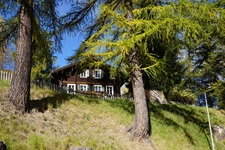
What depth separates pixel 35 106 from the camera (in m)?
10.0

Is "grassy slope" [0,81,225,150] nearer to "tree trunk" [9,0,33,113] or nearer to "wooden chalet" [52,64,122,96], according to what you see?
"tree trunk" [9,0,33,113]

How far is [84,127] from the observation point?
1002 centimetres

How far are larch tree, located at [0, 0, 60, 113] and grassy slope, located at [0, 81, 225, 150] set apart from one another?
0.55m

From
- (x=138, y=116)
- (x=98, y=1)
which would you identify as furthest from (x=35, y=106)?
(x=98, y=1)

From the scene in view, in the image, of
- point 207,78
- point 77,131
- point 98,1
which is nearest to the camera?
point 77,131

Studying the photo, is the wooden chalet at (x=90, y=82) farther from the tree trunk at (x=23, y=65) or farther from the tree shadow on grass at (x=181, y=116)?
the tree trunk at (x=23, y=65)

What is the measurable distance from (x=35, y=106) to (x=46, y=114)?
0.72 metres

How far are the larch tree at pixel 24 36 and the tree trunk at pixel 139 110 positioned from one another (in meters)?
4.38

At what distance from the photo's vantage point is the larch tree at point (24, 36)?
9016 millimetres

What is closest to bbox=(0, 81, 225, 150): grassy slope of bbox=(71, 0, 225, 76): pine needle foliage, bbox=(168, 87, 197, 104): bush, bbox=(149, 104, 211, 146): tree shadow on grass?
bbox=(149, 104, 211, 146): tree shadow on grass

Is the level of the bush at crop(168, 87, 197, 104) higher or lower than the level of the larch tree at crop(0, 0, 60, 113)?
lower

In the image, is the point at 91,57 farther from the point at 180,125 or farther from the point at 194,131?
the point at 194,131

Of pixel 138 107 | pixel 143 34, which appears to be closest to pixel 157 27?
pixel 143 34

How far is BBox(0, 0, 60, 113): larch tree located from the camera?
9.02m
